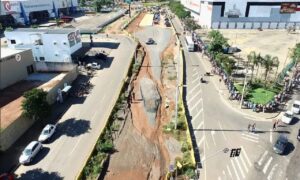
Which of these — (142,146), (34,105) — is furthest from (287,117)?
(34,105)

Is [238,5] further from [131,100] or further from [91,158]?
[91,158]

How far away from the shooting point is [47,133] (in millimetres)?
36250

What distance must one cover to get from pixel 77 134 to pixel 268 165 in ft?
81.9

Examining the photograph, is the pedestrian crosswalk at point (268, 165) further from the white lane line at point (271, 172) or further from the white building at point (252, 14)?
the white building at point (252, 14)

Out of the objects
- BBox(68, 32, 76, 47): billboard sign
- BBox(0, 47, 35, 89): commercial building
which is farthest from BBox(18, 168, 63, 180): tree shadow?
BBox(68, 32, 76, 47): billboard sign

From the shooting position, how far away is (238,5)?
347 ft

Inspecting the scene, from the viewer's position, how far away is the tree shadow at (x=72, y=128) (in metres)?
37.7

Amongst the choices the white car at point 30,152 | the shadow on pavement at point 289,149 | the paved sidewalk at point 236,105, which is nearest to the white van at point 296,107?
the paved sidewalk at point 236,105

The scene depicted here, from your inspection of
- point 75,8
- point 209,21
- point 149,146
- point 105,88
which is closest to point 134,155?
point 149,146

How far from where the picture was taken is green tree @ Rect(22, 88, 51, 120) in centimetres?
3528

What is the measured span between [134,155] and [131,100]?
1529cm

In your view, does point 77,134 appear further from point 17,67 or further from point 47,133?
point 17,67

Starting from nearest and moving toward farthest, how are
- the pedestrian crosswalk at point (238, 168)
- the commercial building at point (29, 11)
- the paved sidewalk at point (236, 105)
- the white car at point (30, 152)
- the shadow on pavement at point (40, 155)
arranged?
the pedestrian crosswalk at point (238, 168)
the white car at point (30, 152)
the shadow on pavement at point (40, 155)
the paved sidewalk at point (236, 105)
the commercial building at point (29, 11)

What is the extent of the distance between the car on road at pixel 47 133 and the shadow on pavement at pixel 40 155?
1.36m
